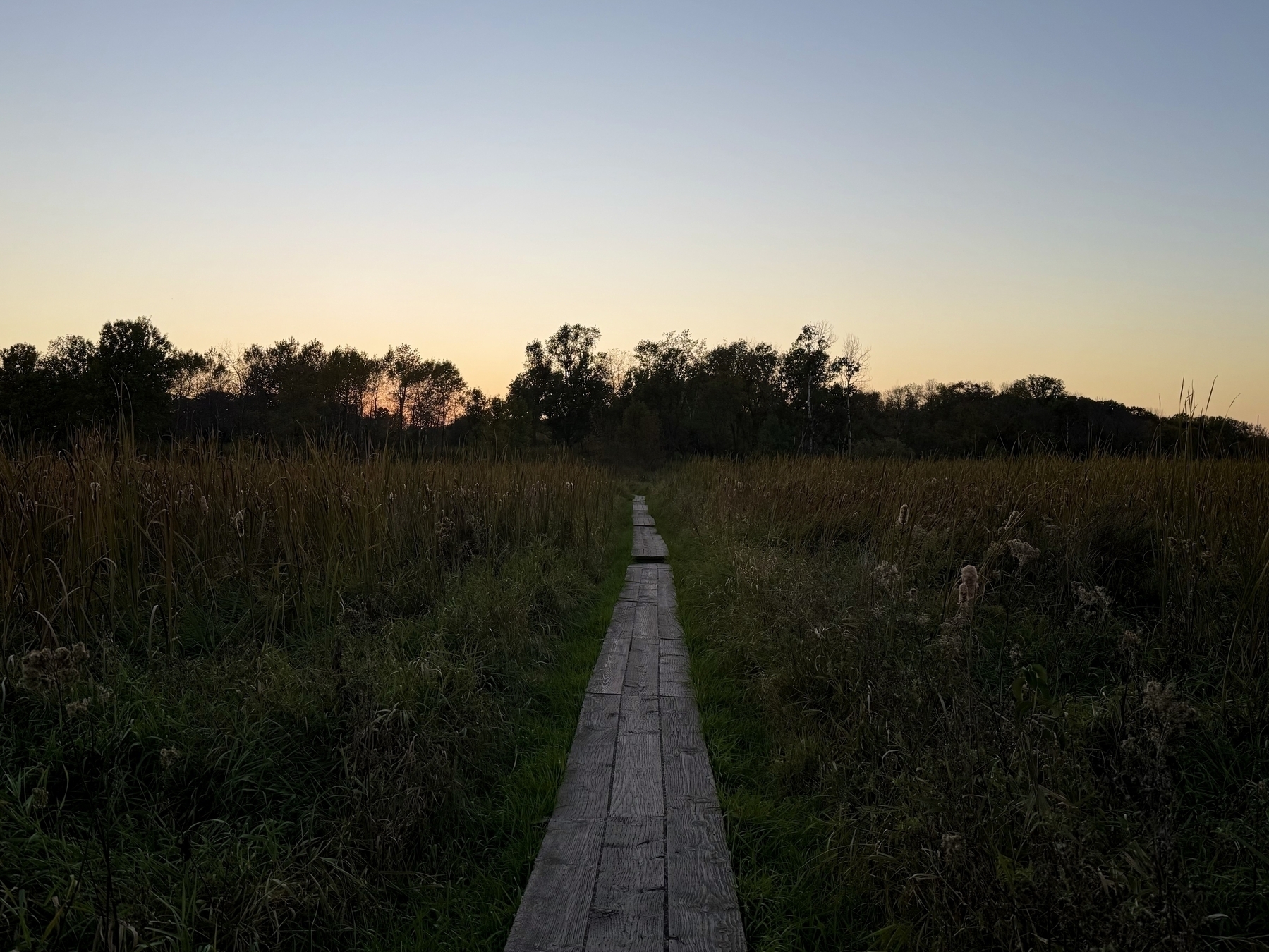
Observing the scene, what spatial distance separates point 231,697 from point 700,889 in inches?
95.5

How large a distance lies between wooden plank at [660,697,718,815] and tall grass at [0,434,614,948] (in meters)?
0.94

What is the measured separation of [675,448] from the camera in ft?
160

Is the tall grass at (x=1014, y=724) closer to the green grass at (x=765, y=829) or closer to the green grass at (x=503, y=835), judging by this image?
the green grass at (x=765, y=829)

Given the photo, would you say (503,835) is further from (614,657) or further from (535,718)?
(614,657)

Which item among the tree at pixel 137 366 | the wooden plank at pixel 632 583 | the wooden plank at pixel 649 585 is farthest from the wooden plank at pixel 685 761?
the tree at pixel 137 366

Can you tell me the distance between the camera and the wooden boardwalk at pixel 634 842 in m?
2.37

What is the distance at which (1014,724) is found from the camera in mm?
2666

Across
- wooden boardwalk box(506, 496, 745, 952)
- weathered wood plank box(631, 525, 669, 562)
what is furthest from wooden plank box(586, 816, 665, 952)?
weathered wood plank box(631, 525, 669, 562)

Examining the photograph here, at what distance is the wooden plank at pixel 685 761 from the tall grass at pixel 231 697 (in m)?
0.94

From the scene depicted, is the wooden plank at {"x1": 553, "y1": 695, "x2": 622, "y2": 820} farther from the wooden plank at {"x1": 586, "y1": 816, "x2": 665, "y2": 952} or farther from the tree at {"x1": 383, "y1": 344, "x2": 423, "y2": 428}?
the tree at {"x1": 383, "y1": 344, "x2": 423, "y2": 428}

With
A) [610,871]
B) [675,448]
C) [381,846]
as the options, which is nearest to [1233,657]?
[610,871]

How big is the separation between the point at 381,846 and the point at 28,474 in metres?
3.44

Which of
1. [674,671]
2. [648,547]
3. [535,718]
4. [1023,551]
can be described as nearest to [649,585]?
[648,547]

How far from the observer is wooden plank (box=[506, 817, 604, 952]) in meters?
2.32
